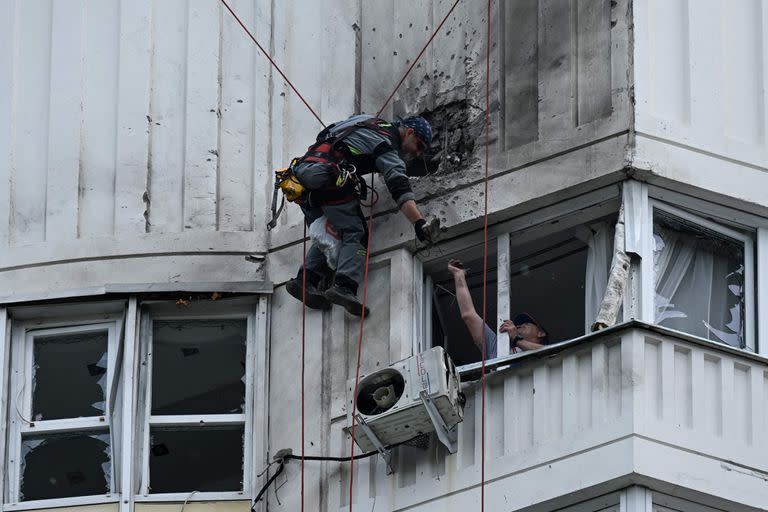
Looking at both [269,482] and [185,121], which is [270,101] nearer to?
[185,121]

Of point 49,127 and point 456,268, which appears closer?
point 456,268

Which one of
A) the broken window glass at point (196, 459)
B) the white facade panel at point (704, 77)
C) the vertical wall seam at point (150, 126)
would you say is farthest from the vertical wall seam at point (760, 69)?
the vertical wall seam at point (150, 126)

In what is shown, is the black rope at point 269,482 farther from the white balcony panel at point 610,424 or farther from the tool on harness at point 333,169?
the tool on harness at point 333,169

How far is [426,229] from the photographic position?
1870cm

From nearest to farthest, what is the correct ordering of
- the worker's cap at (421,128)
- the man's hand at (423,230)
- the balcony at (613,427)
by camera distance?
the balcony at (613,427) < the man's hand at (423,230) < the worker's cap at (421,128)

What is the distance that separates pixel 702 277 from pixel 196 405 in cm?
420

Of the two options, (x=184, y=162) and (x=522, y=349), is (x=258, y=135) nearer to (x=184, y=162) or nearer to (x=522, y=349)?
(x=184, y=162)

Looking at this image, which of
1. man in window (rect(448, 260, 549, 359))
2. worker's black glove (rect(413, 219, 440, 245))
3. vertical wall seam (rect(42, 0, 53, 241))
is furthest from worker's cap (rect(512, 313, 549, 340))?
vertical wall seam (rect(42, 0, 53, 241))

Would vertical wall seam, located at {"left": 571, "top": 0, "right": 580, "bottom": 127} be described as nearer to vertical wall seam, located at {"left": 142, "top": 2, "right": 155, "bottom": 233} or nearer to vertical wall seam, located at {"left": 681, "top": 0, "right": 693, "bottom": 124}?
vertical wall seam, located at {"left": 681, "top": 0, "right": 693, "bottom": 124}

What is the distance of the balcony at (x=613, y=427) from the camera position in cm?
1734

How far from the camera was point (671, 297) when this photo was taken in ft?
60.6

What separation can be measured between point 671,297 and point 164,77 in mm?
4849

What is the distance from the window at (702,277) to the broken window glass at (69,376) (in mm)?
4655

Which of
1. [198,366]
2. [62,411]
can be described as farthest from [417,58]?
[62,411]
